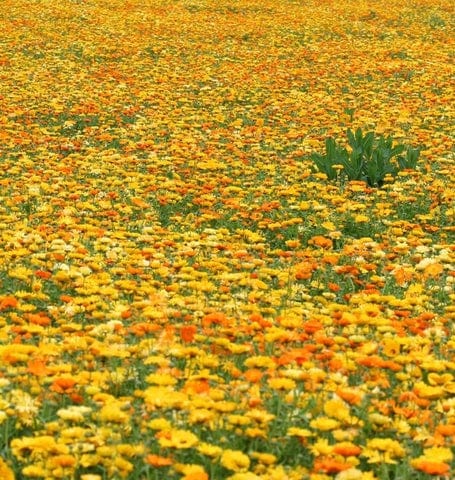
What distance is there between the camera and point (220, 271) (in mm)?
5711

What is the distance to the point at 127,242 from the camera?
6.20m

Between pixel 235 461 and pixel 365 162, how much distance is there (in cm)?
618

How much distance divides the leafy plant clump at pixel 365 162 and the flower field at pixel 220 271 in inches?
3.9

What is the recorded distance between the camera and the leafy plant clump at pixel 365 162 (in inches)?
337

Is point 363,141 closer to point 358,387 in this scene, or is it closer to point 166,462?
point 358,387

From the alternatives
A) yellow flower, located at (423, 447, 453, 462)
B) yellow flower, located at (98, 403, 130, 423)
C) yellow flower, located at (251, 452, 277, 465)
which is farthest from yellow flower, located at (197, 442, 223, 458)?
yellow flower, located at (423, 447, 453, 462)

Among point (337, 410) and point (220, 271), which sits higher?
point (220, 271)

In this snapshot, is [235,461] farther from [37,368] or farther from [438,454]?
[37,368]

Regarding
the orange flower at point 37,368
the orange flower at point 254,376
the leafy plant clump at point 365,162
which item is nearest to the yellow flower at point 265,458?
the orange flower at point 254,376

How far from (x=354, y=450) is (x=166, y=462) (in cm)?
63

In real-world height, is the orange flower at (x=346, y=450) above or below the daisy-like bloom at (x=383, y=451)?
above

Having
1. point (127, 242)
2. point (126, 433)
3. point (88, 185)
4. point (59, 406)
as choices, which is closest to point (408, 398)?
point (126, 433)

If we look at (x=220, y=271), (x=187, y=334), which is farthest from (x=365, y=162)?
(x=187, y=334)

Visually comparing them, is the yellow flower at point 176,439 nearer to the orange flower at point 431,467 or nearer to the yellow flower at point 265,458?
the yellow flower at point 265,458
